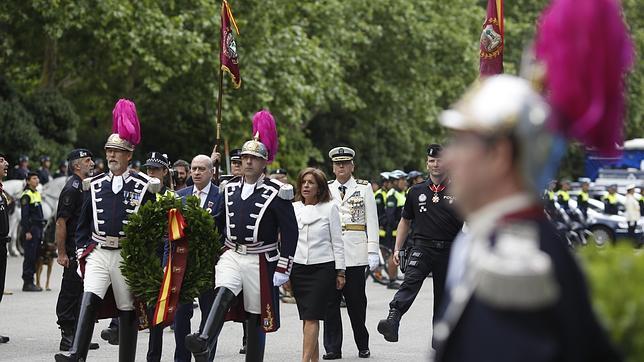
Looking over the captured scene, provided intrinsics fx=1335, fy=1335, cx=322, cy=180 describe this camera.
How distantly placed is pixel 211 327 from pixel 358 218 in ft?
14.7

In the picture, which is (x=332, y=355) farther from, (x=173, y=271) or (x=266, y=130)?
(x=173, y=271)

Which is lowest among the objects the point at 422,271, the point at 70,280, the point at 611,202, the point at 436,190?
the point at 70,280

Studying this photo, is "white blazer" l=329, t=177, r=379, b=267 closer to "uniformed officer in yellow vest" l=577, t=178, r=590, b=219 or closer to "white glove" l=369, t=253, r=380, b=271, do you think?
"white glove" l=369, t=253, r=380, b=271

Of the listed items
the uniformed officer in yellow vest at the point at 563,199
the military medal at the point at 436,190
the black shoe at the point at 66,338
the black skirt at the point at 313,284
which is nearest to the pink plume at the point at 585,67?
the black skirt at the point at 313,284

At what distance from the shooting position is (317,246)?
11.2m

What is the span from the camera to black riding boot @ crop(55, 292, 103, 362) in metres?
9.75

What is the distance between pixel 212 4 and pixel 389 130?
14091 millimetres

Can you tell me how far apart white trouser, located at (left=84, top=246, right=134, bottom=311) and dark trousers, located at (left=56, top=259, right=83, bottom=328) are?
238cm

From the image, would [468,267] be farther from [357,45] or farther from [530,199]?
[357,45]

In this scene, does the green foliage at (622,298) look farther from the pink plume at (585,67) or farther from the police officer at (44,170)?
the police officer at (44,170)

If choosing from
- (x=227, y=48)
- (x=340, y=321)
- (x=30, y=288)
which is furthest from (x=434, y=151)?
(x=30, y=288)

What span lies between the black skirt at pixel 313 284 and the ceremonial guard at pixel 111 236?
146 cm

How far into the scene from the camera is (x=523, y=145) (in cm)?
333

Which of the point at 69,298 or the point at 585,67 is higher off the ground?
the point at 585,67
